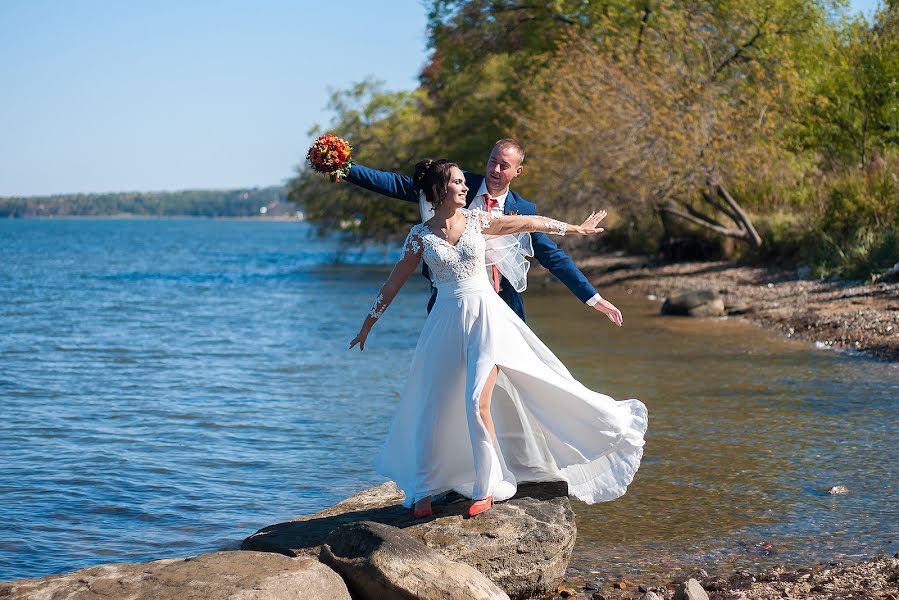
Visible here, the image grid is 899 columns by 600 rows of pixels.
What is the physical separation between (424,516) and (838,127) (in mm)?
27036

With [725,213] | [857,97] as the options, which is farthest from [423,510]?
[857,97]

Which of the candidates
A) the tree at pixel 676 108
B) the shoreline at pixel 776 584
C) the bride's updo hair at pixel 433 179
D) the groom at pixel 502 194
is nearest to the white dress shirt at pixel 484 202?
the groom at pixel 502 194

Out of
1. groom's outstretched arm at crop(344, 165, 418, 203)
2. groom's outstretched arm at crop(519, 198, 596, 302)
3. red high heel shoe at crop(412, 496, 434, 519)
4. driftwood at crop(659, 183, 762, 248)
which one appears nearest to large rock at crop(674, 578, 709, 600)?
red high heel shoe at crop(412, 496, 434, 519)

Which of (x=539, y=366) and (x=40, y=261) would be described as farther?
(x=40, y=261)

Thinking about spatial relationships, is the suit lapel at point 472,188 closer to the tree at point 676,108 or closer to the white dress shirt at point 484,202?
the white dress shirt at point 484,202

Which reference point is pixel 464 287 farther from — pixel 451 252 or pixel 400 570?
pixel 400 570

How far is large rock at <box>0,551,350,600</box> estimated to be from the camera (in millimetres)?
5320

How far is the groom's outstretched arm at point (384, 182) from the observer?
22.9ft

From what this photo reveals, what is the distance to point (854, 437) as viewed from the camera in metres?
10.5

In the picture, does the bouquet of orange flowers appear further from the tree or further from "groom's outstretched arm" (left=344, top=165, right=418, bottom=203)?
the tree

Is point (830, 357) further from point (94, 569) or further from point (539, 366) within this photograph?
point (94, 569)

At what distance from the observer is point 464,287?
662cm

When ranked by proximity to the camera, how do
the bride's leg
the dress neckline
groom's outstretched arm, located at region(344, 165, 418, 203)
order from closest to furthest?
1. the bride's leg
2. the dress neckline
3. groom's outstretched arm, located at region(344, 165, 418, 203)

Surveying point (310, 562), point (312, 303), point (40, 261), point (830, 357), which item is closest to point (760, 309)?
point (830, 357)
